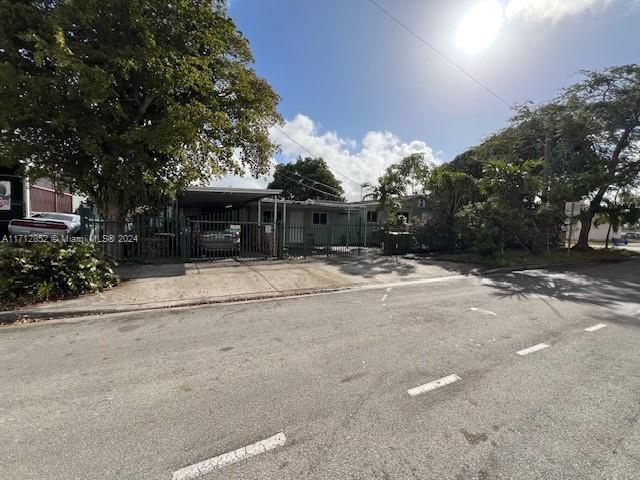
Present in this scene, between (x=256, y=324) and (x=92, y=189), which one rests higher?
(x=92, y=189)

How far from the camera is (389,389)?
3.21 metres

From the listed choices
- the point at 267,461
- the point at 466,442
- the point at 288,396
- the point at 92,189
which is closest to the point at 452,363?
the point at 466,442

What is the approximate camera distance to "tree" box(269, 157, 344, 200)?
4388 cm

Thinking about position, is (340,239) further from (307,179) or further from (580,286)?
(307,179)

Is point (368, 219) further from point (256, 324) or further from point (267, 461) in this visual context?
point (267, 461)

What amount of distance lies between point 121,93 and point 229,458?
1056 centimetres

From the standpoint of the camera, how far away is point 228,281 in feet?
28.4

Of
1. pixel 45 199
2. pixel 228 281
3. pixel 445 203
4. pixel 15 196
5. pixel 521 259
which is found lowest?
pixel 228 281

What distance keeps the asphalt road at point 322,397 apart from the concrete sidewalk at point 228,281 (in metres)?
0.77

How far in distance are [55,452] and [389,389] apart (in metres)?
2.78

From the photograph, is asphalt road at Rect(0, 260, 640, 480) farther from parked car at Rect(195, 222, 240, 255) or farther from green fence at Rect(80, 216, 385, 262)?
parked car at Rect(195, 222, 240, 255)

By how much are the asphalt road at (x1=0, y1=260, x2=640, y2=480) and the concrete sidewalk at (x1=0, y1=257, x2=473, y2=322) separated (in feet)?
2.52

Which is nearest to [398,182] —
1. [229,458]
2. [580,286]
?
[580,286]

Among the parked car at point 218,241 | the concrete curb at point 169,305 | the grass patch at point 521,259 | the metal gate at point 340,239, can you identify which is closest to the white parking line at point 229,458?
the concrete curb at point 169,305
